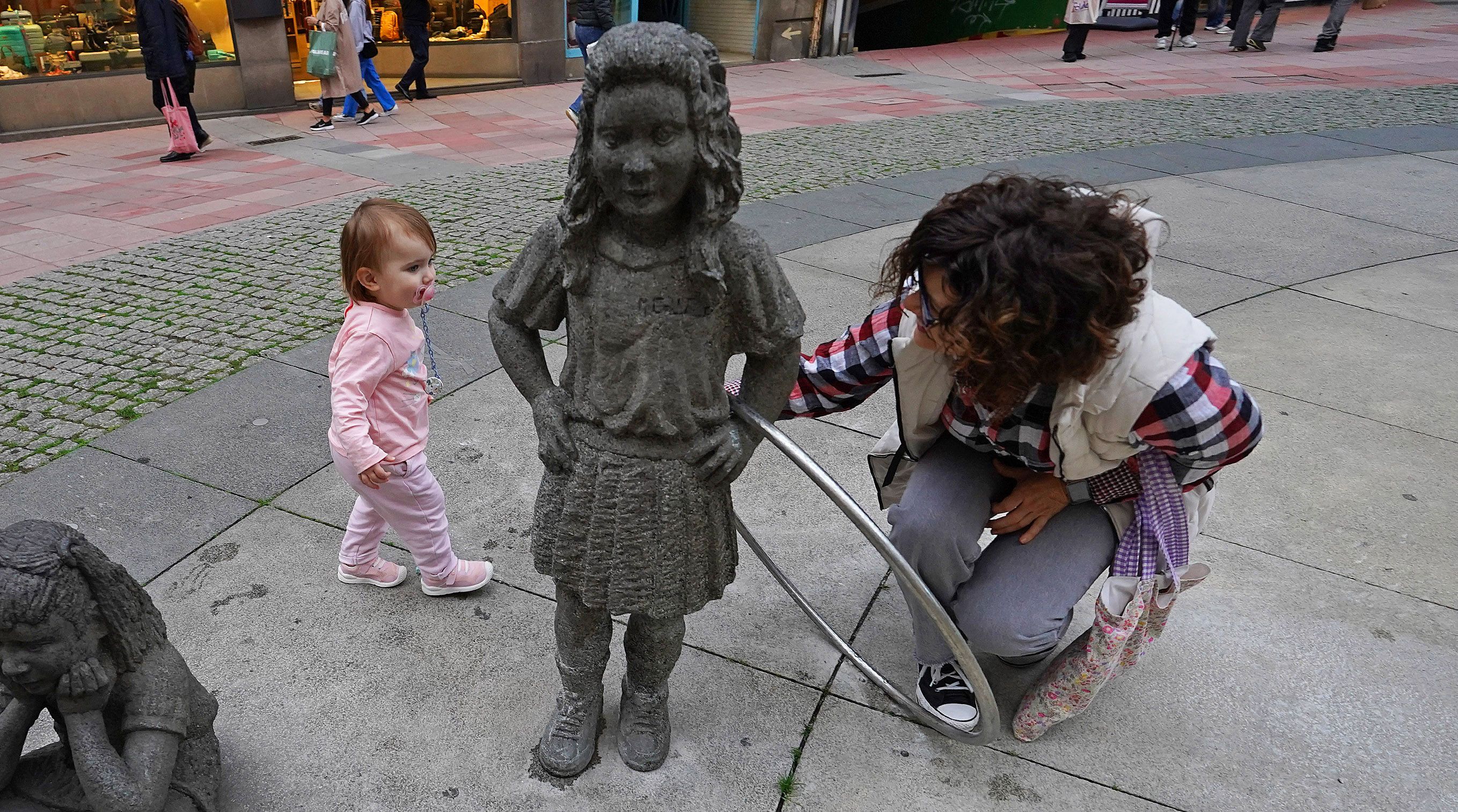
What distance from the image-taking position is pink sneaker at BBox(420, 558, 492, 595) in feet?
9.89

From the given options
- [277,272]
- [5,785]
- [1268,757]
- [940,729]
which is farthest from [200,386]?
[1268,757]

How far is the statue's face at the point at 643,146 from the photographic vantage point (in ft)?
5.68

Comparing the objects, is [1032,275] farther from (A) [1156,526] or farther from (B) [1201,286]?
(B) [1201,286]

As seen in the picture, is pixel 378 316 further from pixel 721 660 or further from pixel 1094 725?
pixel 1094 725

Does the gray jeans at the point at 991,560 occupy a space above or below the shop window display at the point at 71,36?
below

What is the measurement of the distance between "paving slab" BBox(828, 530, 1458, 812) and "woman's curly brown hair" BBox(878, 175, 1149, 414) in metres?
1.12

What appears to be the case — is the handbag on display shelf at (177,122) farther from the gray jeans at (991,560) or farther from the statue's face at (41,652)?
the gray jeans at (991,560)

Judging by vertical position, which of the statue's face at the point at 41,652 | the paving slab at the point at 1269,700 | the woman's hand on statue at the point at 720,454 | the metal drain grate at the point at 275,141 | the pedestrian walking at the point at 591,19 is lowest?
the paving slab at the point at 1269,700

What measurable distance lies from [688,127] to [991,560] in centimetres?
153

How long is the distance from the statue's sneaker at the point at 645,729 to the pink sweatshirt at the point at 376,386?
0.94 meters

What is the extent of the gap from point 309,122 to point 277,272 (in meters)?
5.37

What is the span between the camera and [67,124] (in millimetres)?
9539

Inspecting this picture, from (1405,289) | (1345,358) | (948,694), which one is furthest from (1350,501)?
(1405,289)

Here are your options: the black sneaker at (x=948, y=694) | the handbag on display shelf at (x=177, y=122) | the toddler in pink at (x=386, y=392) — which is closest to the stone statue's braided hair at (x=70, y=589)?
the toddler in pink at (x=386, y=392)
